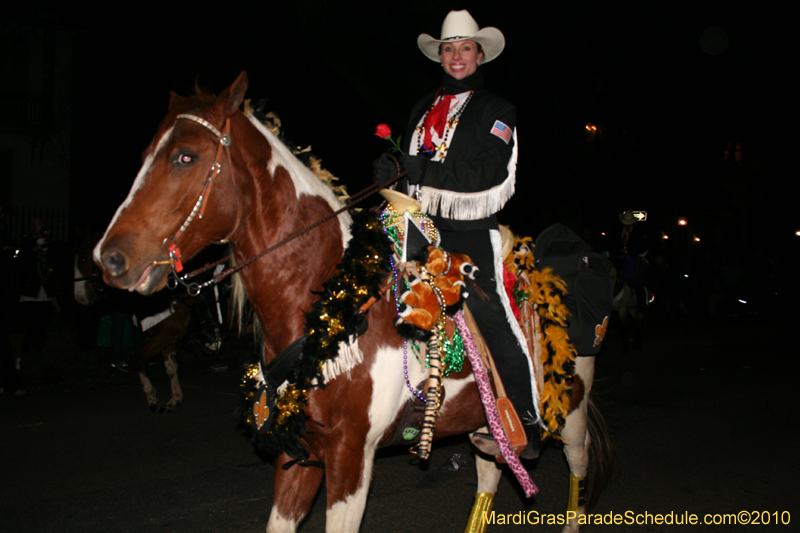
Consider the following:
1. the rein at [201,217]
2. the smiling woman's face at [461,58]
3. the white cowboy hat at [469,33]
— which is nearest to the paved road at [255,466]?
the rein at [201,217]

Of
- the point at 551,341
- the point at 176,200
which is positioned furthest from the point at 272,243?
the point at 551,341

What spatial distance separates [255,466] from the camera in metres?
5.25

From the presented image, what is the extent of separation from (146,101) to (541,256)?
53.9ft

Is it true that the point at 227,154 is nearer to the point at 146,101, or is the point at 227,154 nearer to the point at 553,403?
the point at 553,403

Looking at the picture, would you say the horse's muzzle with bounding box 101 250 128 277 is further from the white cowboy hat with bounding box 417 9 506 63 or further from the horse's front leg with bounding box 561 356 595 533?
the horse's front leg with bounding box 561 356 595 533

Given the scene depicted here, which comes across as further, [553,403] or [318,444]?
[553,403]

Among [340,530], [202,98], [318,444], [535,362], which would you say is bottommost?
[340,530]

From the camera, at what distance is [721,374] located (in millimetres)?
9820

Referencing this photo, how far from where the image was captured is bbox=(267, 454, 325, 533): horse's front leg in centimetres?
284

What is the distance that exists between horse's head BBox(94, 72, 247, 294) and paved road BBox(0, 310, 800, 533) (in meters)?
2.44

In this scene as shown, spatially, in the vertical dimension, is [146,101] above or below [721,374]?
above

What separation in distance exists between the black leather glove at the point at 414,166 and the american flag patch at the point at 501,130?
45 centimetres

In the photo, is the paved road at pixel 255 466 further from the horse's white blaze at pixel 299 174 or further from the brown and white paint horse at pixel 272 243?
the horse's white blaze at pixel 299 174

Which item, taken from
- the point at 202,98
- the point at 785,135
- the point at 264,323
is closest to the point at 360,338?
the point at 264,323
